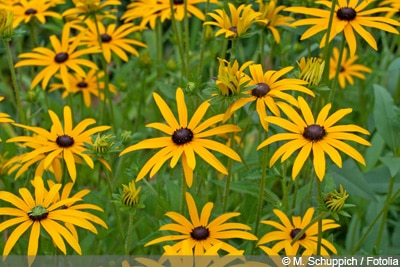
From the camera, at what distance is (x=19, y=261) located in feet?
5.26

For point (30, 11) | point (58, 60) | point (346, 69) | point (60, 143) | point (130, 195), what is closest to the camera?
point (130, 195)

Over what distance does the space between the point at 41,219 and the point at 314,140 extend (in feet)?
1.72

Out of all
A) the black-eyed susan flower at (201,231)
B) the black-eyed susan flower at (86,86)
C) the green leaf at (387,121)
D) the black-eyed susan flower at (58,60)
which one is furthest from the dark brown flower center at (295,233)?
the black-eyed susan flower at (86,86)

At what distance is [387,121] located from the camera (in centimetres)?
171

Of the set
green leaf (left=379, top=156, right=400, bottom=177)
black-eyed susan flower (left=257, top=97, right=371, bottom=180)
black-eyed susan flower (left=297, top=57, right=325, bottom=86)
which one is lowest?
black-eyed susan flower (left=257, top=97, right=371, bottom=180)

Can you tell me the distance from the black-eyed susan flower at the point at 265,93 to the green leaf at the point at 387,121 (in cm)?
38

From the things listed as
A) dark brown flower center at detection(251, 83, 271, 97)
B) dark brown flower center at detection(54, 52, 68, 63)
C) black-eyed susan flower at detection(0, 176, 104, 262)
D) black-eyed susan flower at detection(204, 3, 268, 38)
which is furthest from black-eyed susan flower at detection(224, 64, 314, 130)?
dark brown flower center at detection(54, 52, 68, 63)

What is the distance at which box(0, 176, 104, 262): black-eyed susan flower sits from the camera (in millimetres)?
1266

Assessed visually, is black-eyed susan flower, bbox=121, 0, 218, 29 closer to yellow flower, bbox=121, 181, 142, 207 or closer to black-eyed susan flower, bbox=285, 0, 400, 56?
black-eyed susan flower, bbox=285, 0, 400, 56

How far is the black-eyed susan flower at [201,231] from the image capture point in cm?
130

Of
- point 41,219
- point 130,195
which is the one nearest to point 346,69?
point 130,195

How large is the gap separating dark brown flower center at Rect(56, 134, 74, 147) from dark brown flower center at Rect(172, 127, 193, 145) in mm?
279

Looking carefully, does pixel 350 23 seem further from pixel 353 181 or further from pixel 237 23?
pixel 353 181

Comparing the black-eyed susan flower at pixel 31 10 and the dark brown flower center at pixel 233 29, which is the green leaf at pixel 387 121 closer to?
the dark brown flower center at pixel 233 29
